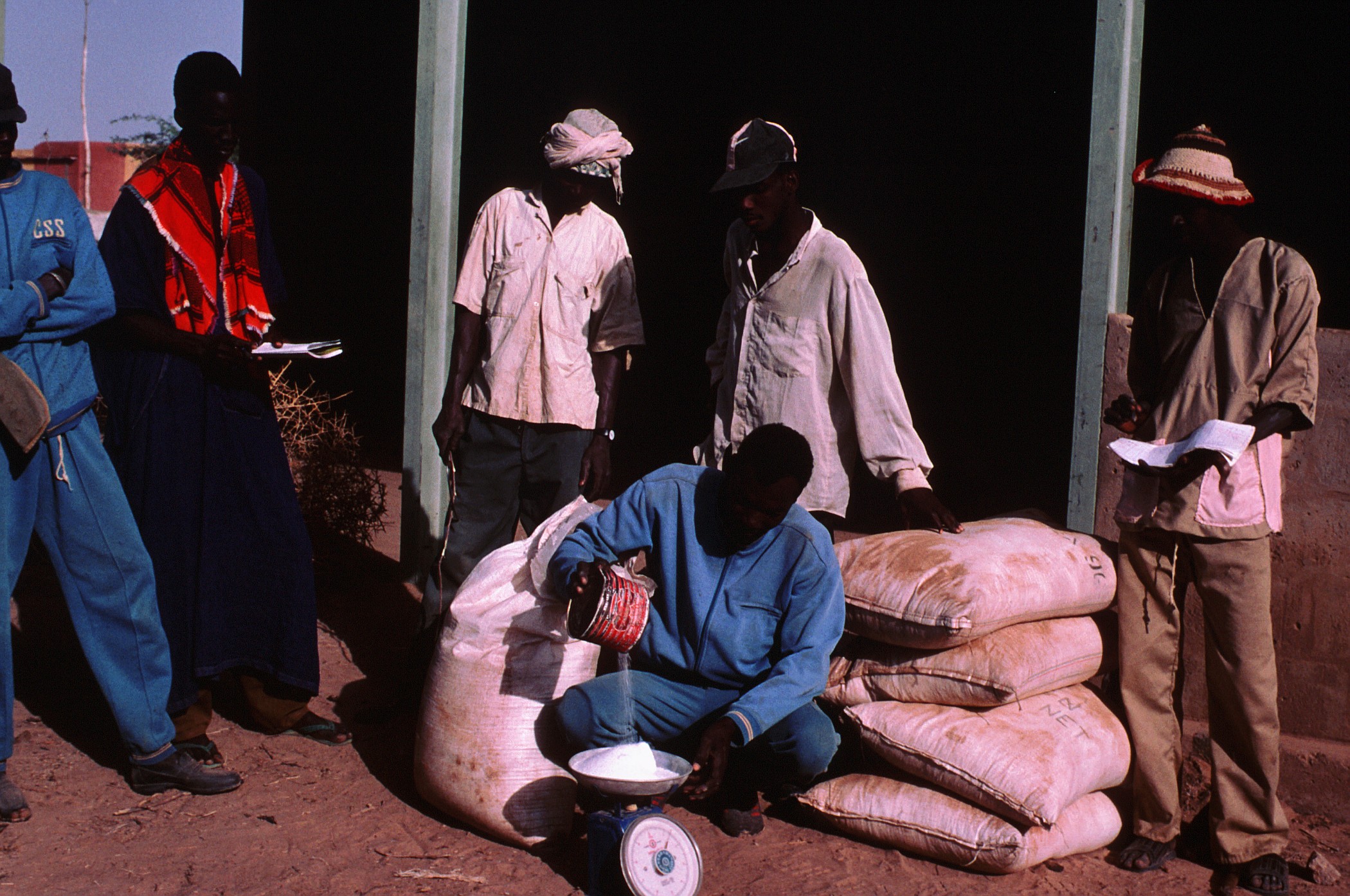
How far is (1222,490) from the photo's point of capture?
3135mm

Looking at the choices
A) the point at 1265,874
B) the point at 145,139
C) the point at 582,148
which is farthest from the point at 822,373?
the point at 145,139

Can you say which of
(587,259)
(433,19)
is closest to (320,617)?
(587,259)

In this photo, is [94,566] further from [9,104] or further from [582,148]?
[582,148]

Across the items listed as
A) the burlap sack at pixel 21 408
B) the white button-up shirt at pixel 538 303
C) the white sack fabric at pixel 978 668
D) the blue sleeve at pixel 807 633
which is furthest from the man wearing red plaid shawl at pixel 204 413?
the white sack fabric at pixel 978 668

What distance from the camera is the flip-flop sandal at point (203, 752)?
352 cm

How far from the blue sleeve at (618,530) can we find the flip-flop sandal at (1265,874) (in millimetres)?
1772

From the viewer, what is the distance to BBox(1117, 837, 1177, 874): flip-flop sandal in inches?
127

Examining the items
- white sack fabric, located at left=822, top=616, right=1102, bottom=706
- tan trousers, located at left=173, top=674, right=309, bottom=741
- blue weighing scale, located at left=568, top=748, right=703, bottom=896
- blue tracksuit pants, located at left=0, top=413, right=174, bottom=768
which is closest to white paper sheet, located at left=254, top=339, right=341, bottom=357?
blue tracksuit pants, located at left=0, top=413, right=174, bottom=768

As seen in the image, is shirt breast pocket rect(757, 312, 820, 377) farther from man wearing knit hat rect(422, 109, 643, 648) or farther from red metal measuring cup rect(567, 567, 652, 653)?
red metal measuring cup rect(567, 567, 652, 653)

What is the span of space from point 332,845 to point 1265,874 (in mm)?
2414

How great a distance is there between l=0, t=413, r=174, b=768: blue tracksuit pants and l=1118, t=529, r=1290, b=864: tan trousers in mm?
2724

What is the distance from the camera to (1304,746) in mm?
3537

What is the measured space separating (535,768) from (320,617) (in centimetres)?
223

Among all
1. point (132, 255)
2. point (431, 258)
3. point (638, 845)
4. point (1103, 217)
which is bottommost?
point (638, 845)
